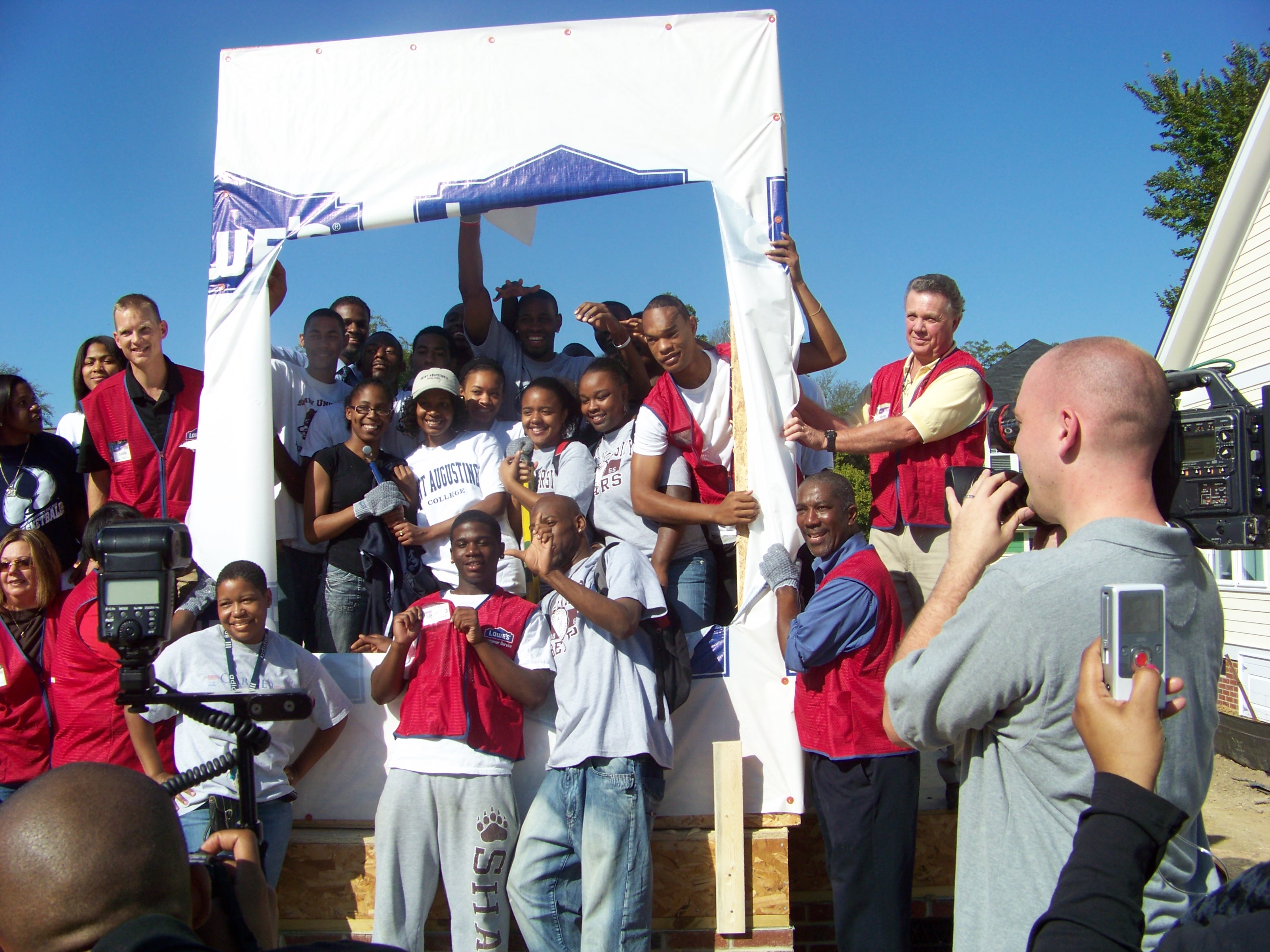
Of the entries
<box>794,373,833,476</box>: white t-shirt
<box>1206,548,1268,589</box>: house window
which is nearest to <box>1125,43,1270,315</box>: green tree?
<box>1206,548,1268,589</box>: house window

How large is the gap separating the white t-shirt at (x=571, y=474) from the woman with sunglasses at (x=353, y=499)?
2.30 feet

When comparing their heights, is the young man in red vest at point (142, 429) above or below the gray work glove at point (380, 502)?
above

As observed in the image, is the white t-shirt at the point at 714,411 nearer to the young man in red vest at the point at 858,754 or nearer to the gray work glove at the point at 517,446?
the gray work glove at the point at 517,446

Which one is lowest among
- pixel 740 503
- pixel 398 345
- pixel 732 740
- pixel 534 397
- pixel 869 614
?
pixel 732 740

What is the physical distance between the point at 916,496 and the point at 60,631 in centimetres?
385

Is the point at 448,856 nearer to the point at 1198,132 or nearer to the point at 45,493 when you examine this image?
the point at 45,493

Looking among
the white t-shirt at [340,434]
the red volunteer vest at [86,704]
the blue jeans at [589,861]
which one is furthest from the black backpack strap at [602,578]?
the red volunteer vest at [86,704]

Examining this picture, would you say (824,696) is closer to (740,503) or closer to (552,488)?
(740,503)

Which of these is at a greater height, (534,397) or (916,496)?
(534,397)

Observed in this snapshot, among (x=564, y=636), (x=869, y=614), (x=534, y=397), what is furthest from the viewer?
(x=534, y=397)

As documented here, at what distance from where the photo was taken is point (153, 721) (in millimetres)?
3898

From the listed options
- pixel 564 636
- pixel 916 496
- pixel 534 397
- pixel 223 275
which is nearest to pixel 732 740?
pixel 564 636

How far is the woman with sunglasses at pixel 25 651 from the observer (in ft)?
13.4

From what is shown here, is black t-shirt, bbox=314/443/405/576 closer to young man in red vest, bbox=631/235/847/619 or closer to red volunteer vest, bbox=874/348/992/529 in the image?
young man in red vest, bbox=631/235/847/619
